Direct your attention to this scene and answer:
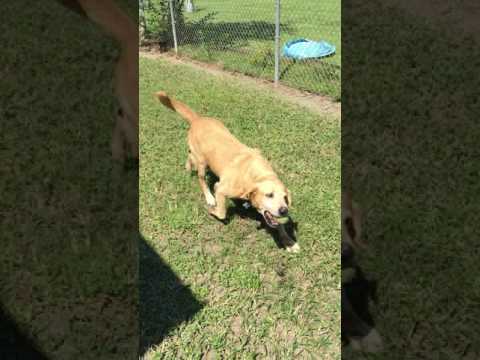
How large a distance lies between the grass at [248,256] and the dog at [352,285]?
3.95 ft

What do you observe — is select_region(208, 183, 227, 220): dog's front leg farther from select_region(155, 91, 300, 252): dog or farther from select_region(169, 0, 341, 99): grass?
select_region(169, 0, 341, 99): grass

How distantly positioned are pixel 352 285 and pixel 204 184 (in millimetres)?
2718

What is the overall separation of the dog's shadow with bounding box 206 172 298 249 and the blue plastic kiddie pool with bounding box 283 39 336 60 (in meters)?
5.03

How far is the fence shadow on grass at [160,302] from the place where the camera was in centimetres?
236

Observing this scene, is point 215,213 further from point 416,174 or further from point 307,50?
point 307,50

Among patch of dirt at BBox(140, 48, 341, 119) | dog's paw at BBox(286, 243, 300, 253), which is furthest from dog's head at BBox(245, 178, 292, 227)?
patch of dirt at BBox(140, 48, 341, 119)

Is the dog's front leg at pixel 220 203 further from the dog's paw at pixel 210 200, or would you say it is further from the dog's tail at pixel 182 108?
the dog's tail at pixel 182 108

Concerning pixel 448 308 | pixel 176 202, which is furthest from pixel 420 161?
pixel 176 202

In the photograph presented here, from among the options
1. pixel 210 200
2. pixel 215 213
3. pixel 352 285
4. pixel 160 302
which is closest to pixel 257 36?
pixel 210 200

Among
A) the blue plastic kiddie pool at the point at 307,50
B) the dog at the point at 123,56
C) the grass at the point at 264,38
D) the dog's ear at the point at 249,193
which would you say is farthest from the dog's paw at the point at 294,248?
the blue plastic kiddie pool at the point at 307,50

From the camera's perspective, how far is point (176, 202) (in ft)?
12.1

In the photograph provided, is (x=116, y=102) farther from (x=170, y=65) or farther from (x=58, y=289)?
(x=170, y=65)

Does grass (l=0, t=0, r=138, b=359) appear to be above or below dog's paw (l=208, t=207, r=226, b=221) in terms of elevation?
above

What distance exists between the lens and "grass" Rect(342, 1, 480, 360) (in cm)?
184
